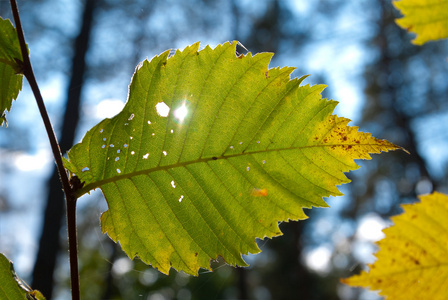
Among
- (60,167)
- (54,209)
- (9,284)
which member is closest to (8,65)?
(60,167)

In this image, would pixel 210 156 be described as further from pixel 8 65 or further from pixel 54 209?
pixel 54 209

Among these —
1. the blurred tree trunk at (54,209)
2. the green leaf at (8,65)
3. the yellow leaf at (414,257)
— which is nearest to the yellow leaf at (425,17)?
the yellow leaf at (414,257)

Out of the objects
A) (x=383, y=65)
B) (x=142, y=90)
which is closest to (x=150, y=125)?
(x=142, y=90)

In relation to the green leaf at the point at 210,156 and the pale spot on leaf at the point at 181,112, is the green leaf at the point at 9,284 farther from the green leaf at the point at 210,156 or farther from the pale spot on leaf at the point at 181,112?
the pale spot on leaf at the point at 181,112

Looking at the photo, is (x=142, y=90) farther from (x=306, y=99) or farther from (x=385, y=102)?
(x=385, y=102)

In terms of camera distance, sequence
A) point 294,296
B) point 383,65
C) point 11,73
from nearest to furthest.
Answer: point 11,73, point 383,65, point 294,296
